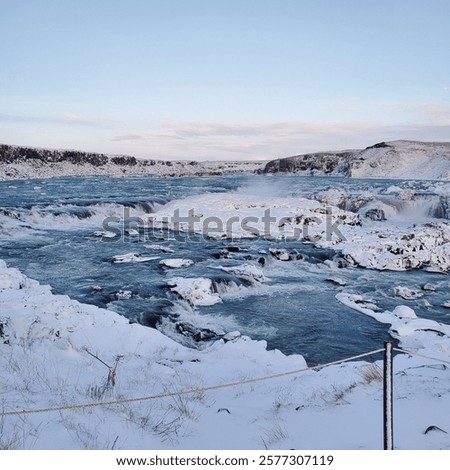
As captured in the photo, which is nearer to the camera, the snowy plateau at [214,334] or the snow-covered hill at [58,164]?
the snowy plateau at [214,334]

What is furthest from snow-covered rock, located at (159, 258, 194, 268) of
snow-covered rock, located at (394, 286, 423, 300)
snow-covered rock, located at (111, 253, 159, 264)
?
snow-covered rock, located at (394, 286, 423, 300)

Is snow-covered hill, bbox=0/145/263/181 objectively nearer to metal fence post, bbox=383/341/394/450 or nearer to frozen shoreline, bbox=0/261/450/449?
frozen shoreline, bbox=0/261/450/449

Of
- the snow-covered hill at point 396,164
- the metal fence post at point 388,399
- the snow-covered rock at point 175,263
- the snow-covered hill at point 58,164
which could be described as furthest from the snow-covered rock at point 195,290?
the snow-covered hill at point 396,164

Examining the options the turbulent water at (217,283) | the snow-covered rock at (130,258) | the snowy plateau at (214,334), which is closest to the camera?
the snowy plateau at (214,334)

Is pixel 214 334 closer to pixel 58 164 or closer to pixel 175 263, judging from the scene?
pixel 175 263

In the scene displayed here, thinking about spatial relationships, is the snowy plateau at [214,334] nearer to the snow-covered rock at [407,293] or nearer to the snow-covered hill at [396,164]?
the snow-covered rock at [407,293]

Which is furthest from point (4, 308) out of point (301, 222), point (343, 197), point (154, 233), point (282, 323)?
point (343, 197)

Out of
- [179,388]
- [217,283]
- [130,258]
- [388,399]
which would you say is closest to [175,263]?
[130,258]
